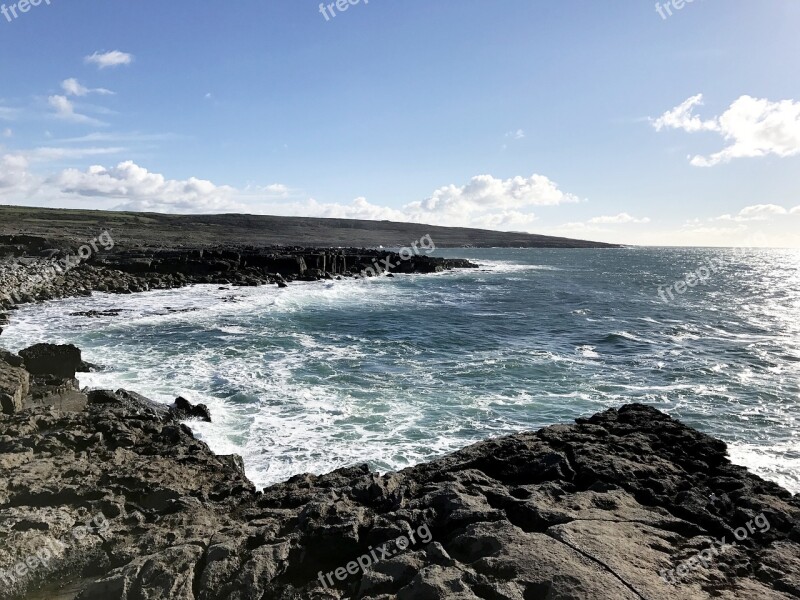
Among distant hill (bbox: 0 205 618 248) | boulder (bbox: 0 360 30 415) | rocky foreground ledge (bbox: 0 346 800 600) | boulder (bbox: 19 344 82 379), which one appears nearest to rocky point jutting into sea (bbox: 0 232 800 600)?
rocky foreground ledge (bbox: 0 346 800 600)

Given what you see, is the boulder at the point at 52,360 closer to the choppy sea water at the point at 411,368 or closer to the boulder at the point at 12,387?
the boulder at the point at 12,387

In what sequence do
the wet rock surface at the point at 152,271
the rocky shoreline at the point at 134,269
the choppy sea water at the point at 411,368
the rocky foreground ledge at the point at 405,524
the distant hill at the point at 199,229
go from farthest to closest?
the distant hill at the point at 199,229
the rocky shoreline at the point at 134,269
the wet rock surface at the point at 152,271
the choppy sea water at the point at 411,368
the rocky foreground ledge at the point at 405,524

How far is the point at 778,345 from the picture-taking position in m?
29.2

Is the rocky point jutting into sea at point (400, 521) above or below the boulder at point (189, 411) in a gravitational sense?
above

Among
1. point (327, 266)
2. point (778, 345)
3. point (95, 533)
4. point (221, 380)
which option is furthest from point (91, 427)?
point (327, 266)

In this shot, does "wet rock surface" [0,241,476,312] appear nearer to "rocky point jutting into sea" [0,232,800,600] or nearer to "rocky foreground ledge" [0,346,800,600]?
"rocky point jutting into sea" [0,232,800,600]

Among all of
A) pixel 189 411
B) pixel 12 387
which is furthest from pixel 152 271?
pixel 189 411

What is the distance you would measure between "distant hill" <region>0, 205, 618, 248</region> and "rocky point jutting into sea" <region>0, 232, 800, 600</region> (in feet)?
213

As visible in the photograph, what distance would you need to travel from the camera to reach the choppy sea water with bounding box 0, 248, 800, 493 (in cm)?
1479

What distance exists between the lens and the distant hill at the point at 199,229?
87438 millimetres

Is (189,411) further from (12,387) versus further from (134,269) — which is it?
(134,269)

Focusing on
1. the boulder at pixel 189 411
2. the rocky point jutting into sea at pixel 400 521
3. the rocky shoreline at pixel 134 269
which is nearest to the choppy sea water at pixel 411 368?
the boulder at pixel 189 411

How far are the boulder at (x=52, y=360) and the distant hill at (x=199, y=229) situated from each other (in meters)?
55.2

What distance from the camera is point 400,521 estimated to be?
7555mm
